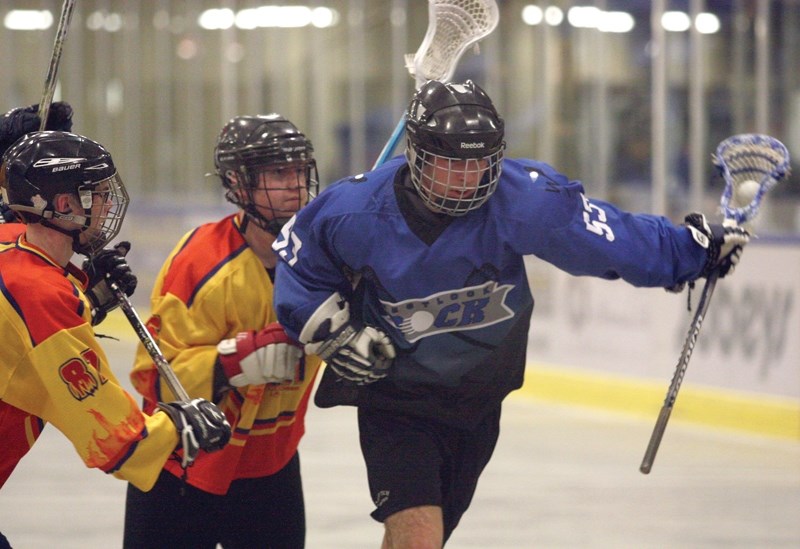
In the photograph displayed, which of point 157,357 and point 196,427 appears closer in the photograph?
point 196,427

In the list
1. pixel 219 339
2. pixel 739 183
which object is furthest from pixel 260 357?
pixel 739 183

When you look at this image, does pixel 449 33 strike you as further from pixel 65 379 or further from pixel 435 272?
pixel 65 379

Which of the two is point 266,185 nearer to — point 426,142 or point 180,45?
point 426,142

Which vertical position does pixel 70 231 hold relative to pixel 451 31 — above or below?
below

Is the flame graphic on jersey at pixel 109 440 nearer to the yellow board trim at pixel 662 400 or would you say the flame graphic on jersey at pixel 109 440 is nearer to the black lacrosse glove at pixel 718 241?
the black lacrosse glove at pixel 718 241

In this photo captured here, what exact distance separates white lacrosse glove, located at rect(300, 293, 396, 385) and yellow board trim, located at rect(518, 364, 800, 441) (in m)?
4.37

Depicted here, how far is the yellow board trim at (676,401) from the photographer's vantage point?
704cm

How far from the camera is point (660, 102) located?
838 cm

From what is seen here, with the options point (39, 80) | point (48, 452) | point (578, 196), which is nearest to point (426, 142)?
point (578, 196)

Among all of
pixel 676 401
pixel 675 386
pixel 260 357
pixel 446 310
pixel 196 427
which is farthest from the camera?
pixel 676 401

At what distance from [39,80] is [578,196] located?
12271 mm

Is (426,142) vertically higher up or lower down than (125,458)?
higher up

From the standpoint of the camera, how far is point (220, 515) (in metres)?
3.36

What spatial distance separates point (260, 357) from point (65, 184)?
24.9 inches
